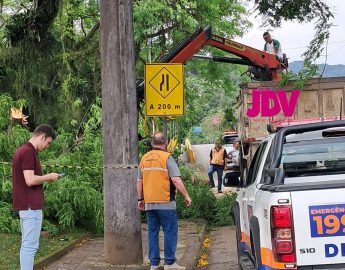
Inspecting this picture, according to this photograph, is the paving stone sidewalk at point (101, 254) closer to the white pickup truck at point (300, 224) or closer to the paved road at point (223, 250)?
the paved road at point (223, 250)

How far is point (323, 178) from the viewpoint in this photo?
4957mm

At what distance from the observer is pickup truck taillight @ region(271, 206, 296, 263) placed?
167 inches

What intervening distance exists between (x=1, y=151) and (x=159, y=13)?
8767 mm

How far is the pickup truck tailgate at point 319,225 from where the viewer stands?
13.9ft

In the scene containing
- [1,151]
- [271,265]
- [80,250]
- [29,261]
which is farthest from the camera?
[1,151]

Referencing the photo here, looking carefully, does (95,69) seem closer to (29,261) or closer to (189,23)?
(189,23)

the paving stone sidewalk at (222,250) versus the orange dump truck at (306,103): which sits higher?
the orange dump truck at (306,103)

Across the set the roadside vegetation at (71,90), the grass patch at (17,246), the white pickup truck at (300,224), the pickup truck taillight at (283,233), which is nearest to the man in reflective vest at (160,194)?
the grass patch at (17,246)

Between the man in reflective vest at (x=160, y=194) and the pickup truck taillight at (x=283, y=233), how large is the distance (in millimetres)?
3195

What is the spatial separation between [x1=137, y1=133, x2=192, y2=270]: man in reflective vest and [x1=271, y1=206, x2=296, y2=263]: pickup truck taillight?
3.19m

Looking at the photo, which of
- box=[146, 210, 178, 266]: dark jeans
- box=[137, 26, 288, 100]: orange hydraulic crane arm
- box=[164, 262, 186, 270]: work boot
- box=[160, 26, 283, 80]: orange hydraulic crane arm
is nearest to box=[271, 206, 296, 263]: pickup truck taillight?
box=[146, 210, 178, 266]: dark jeans

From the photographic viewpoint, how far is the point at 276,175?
4.79 metres

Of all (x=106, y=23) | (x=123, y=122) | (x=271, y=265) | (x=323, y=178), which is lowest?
(x=271, y=265)

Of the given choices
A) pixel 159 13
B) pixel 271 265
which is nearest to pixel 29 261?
pixel 271 265
